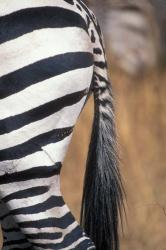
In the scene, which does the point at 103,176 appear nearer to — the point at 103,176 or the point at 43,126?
the point at 103,176

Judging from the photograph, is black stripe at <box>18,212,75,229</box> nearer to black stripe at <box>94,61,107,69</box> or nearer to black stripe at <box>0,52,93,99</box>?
black stripe at <box>0,52,93,99</box>

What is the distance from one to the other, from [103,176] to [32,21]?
2.17ft

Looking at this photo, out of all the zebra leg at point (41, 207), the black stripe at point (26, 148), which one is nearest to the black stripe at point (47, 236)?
the zebra leg at point (41, 207)

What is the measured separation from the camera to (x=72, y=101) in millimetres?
2219

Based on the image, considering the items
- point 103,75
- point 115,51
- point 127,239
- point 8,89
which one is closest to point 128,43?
point 115,51

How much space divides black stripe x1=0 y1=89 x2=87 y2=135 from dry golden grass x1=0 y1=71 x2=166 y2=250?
253 centimetres

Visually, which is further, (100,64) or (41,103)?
(100,64)

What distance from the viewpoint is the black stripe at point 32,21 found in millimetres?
2115

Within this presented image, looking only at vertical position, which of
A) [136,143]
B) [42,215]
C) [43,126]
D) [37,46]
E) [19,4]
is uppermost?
[19,4]

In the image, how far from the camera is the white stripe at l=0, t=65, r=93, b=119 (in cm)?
212

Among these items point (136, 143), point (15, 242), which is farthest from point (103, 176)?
point (136, 143)

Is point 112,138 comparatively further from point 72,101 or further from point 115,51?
point 115,51

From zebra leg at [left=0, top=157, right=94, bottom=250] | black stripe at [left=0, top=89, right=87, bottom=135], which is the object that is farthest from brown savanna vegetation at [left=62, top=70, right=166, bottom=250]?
black stripe at [left=0, top=89, right=87, bottom=135]

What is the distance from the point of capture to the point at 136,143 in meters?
5.03
